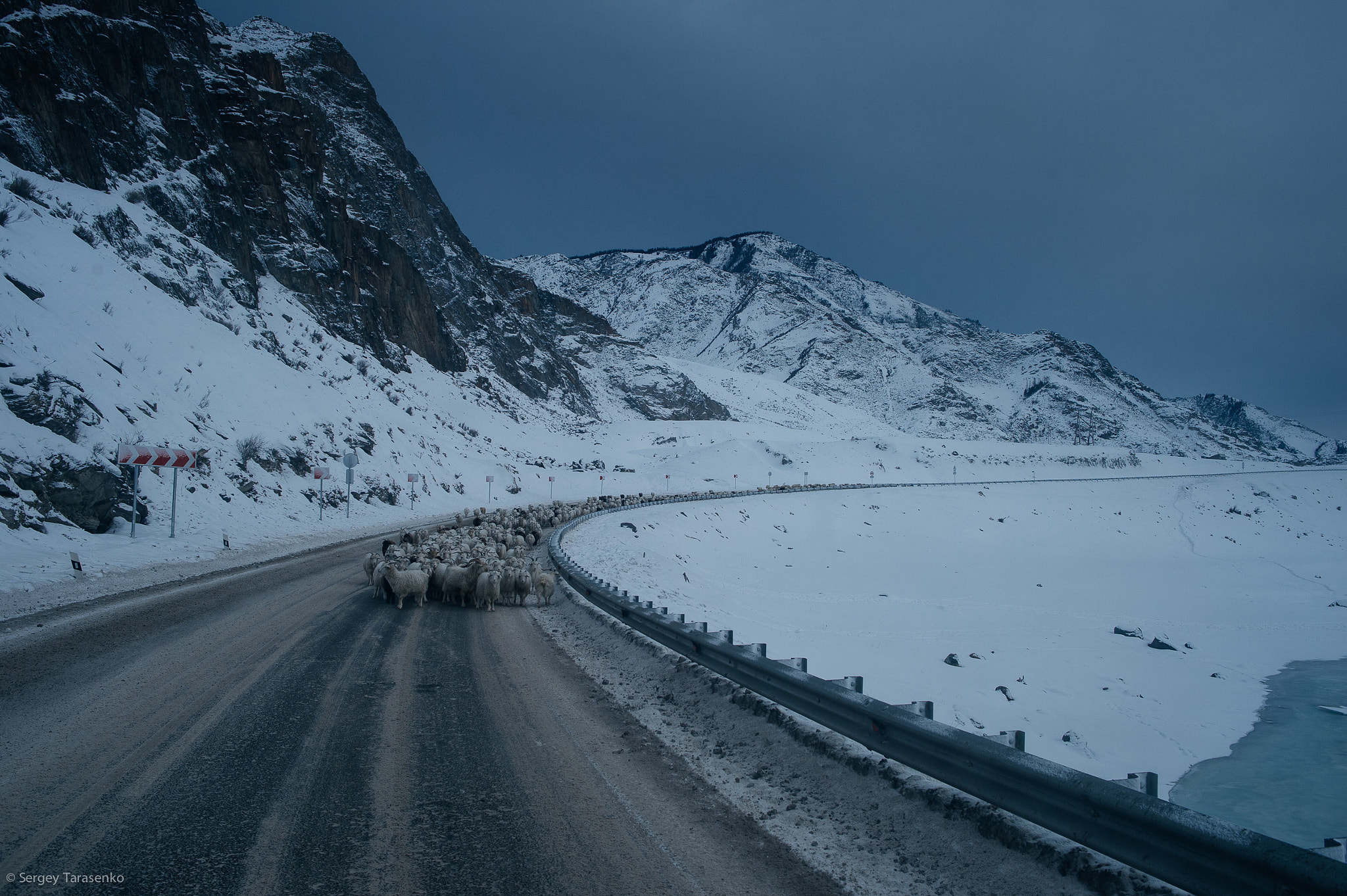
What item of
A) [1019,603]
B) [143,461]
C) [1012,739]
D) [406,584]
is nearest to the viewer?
[1012,739]

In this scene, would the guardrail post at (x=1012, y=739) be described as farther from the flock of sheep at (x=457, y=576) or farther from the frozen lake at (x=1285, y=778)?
the flock of sheep at (x=457, y=576)

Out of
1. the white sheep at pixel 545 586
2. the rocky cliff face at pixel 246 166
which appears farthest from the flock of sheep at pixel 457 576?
the rocky cliff face at pixel 246 166

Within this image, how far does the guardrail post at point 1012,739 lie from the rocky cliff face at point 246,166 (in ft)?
141

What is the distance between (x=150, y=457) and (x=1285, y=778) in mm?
24426

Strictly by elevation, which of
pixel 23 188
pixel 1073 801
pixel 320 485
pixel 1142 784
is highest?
pixel 23 188

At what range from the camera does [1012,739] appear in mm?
3740

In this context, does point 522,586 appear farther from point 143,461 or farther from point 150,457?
point 150,457

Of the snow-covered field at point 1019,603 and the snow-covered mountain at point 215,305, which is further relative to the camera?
the snow-covered mountain at point 215,305

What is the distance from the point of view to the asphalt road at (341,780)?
3426 millimetres

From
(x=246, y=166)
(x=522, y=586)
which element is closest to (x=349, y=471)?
(x=522, y=586)

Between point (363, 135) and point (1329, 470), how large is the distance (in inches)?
5453

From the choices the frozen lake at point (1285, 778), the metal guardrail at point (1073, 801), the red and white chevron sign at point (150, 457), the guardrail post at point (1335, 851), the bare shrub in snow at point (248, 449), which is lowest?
the frozen lake at point (1285, 778)

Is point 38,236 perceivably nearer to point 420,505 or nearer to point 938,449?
point 420,505

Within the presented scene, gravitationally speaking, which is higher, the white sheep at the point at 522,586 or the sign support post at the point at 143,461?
the sign support post at the point at 143,461
